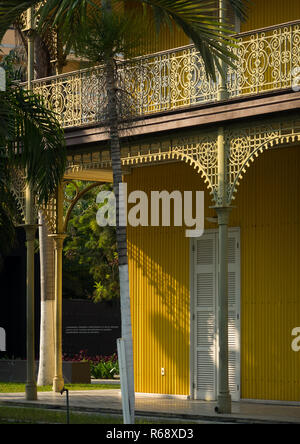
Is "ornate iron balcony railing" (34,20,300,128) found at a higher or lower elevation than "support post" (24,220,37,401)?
higher

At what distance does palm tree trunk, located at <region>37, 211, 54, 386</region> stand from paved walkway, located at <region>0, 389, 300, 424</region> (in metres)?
2.91

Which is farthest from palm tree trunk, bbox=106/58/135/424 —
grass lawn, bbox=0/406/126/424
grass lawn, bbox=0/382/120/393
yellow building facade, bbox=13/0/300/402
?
grass lawn, bbox=0/382/120/393

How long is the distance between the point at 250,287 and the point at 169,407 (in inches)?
90.9

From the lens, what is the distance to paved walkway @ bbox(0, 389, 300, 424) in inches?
524

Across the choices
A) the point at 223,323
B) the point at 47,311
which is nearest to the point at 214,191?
the point at 223,323

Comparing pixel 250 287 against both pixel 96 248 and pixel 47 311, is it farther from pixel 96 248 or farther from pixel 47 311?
pixel 96 248

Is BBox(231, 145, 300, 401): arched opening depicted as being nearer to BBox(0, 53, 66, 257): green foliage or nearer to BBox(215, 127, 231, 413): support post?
BBox(215, 127, 231, 413): support post

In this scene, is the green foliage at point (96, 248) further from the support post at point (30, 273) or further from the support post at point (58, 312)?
the support post at point (30, 273)

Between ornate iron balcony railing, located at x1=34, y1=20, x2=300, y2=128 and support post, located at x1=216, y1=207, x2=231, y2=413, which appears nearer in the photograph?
support post, located at x1=216, y1=207, x2=231, y2=413

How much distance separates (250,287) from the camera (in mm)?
16047

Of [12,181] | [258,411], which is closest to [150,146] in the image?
[12,181]

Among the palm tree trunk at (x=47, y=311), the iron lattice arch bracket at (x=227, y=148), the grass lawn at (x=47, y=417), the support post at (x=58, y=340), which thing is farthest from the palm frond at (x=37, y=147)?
the palm tree trunk at (x=47, y=311)

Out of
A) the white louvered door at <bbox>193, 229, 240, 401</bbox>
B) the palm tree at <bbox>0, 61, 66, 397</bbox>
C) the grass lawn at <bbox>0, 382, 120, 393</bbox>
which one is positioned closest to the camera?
the palm tree at <bbox>0, 61, 66, 397</bbox>
